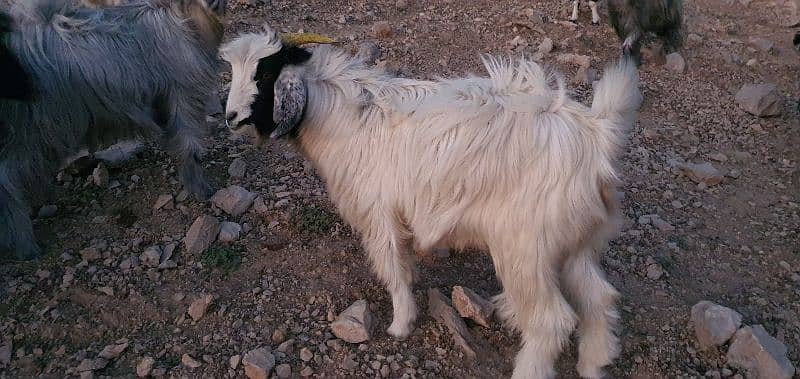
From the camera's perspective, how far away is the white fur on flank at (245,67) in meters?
3.15

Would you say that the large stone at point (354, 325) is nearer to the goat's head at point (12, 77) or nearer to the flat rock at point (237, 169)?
the flat rock at point (237, 169)

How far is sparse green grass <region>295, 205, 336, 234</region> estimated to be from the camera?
14.7ft

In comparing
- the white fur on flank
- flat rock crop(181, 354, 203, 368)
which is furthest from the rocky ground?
the white fur on flank

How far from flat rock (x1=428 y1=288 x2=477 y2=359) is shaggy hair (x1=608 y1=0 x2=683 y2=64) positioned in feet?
15.0

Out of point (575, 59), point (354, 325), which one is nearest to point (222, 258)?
point (354, 325)

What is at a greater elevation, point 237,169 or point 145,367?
point 237,169

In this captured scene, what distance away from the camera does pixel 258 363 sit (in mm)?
3428

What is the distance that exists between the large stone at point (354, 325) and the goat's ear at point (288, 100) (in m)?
1.24

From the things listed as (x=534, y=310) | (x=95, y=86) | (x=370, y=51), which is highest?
(x=95, y=86)

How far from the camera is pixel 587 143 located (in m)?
2.79

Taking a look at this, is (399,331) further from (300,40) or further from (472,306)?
(300,40)

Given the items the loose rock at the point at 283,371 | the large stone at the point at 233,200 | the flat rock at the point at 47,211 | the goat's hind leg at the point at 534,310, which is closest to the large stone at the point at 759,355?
the goat's hind leg at the point at 534,310

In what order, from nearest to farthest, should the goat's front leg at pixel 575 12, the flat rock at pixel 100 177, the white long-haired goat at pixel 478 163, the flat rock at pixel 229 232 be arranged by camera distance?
the white long-haired goat at pixel 478 163 < the flat rock at pixel 229 232 < the flat rock at pixel 100 177 < the goat's front leg at pixel 575 12

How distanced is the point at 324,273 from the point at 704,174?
349cm
